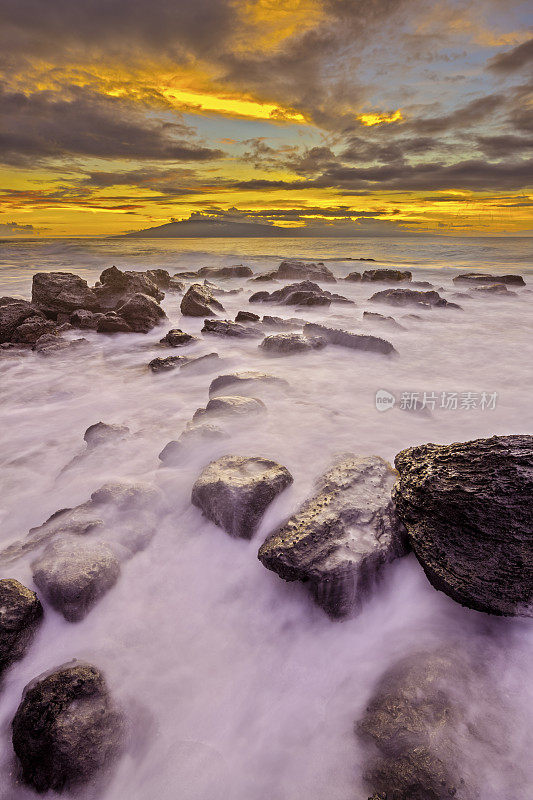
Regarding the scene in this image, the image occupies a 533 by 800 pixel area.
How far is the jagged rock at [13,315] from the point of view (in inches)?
298

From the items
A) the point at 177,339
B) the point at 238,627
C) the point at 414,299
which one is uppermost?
the point at 414,299

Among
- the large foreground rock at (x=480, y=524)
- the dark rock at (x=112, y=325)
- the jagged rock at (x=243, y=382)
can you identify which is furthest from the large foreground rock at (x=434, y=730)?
the dark rock at (x=112, y=325)

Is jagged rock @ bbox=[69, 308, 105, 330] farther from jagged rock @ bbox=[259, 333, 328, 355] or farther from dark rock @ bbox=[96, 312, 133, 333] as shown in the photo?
jagged rock @ bbox=[259, 333, 328, 355]

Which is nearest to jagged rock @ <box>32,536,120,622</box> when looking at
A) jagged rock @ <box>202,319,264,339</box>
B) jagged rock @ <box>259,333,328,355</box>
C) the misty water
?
the misty water

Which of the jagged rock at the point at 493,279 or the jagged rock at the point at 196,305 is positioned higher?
the jagged rock at the point at 493,279

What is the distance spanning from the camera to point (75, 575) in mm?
2182

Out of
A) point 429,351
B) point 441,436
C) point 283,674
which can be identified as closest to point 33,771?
point 283,674

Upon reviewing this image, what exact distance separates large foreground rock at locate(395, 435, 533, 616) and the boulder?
7.16 meters

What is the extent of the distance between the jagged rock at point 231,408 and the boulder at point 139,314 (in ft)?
15.9

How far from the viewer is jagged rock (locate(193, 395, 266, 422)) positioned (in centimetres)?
393

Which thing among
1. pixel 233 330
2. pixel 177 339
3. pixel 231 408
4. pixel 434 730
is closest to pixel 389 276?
pixel 233 330

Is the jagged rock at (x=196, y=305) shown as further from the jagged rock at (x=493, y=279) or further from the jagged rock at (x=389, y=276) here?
the jagged rock at (x=493, y=279)

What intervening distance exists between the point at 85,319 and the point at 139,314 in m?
1.12

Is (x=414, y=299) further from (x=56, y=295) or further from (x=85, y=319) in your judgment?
(x=56, y=295)
